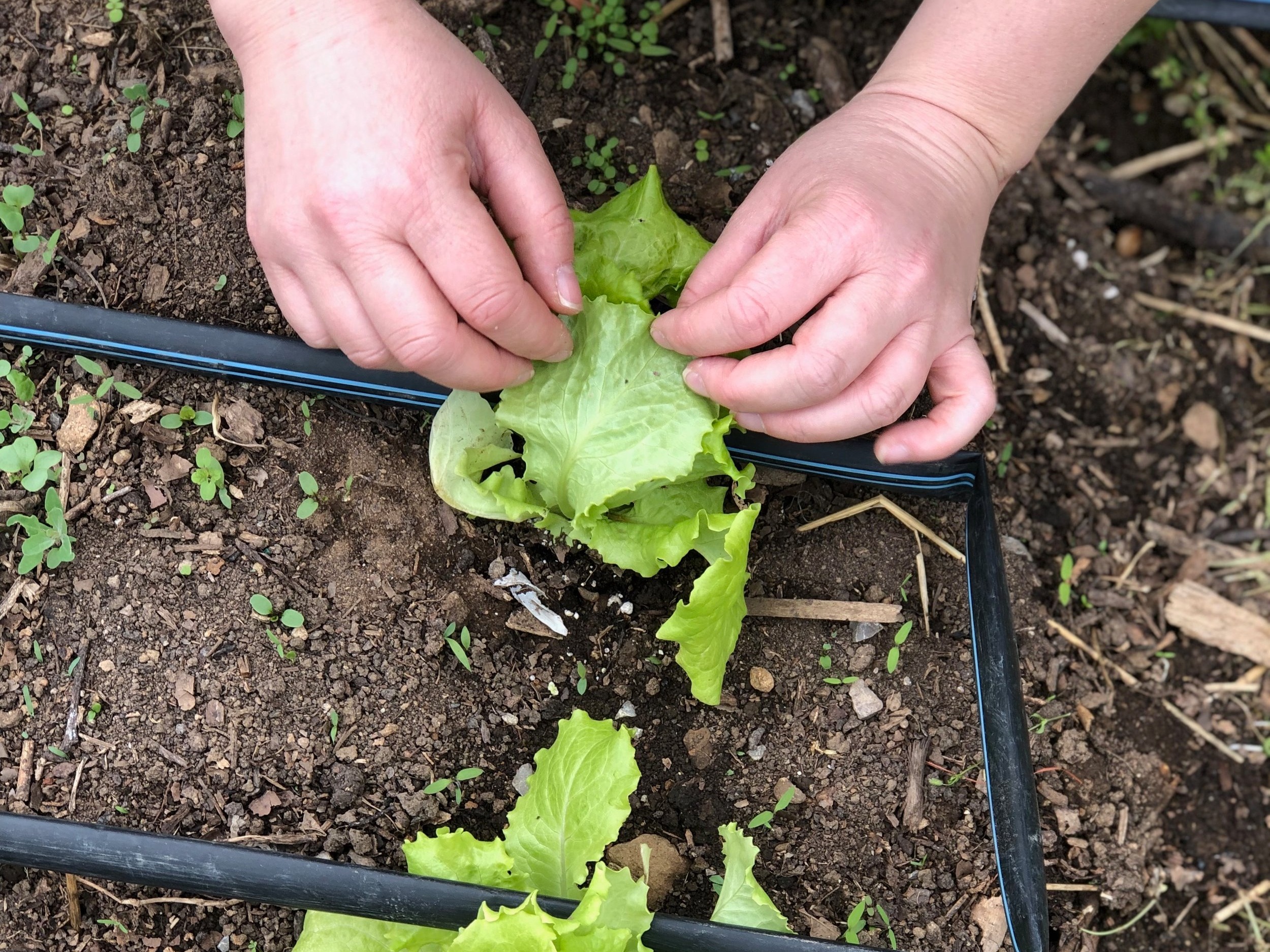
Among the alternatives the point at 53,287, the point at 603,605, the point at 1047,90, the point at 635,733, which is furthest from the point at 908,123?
the point at 53,287

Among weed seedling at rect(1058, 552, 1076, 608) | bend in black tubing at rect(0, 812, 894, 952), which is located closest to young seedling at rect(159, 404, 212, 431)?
bend in black tubing at rect(0, 812, 894, 952)

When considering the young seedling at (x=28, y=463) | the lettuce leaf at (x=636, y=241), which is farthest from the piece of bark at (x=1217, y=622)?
the young seedling at (x=28, y=463)

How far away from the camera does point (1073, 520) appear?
8.68ft

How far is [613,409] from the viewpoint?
1926 mm

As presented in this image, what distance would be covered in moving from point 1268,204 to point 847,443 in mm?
1969

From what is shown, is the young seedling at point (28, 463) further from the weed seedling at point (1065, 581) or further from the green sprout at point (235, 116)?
the weed seedling at point (1065, 581)

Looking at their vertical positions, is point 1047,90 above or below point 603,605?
above

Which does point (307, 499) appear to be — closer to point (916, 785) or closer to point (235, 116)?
point (235, 116)

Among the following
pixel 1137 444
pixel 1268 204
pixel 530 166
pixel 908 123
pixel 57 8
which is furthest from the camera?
pixel 1268 204

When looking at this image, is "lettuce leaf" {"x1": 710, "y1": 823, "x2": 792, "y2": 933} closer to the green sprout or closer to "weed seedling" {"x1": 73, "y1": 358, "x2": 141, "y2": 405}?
"weed seedling" {"x1": 73, "y1": 358, "x2": 141, "y2": 405}

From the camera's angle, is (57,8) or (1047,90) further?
(57,8)

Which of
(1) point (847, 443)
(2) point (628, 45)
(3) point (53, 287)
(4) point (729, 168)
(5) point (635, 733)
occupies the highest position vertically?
(2) point (628, 45)

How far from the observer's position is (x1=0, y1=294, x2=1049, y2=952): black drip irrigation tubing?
1802mm

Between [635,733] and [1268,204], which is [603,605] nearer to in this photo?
[635,733]
